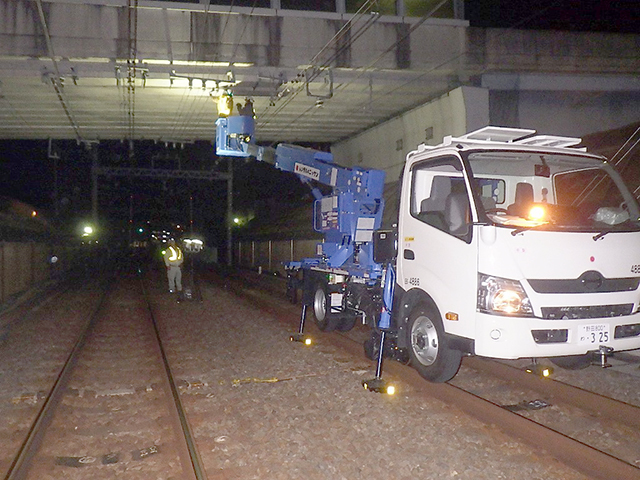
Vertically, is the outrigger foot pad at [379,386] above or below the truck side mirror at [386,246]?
below

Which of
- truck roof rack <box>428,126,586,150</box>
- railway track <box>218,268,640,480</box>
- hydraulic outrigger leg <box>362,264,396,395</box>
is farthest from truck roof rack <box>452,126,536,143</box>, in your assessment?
railway track <box>218,268,640,480</box>

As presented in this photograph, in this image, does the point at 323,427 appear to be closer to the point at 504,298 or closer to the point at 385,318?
the point at 385,318

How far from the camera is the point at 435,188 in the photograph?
290 inches

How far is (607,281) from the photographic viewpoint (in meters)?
6.11

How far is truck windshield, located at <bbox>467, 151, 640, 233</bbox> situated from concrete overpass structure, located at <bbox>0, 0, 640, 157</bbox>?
9.70 m

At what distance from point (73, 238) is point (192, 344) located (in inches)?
1182

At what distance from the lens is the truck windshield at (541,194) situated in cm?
632

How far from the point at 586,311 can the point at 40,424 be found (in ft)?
18.9

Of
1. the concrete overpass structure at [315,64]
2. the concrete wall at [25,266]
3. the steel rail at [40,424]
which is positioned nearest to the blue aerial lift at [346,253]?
the steel rail at [40,424]

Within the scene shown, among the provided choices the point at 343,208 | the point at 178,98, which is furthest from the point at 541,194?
the point at 178,98

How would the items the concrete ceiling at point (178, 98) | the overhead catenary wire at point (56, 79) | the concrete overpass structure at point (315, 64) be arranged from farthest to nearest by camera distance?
the concrete ceiling at point (178, 98) → the concrete overpass structure at point (315, 64) → the overhead catenary wire at point (56, 79)

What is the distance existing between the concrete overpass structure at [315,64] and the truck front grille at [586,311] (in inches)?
456

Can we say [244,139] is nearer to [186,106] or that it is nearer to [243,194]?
[186,106]

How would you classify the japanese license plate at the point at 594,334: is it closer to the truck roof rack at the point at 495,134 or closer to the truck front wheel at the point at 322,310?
the truck roof rack at the point at 495,134
